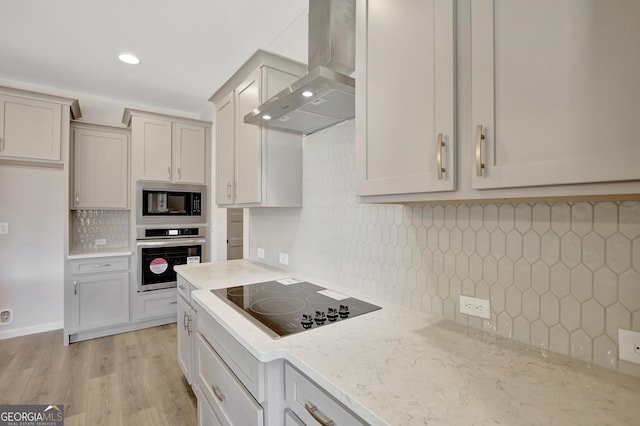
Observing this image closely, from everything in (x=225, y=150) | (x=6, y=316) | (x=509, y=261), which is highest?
(x=225, y=150)

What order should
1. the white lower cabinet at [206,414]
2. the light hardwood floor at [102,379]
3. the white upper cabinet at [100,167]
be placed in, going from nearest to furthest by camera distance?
the white lower cabinet at [206,414]
the light hardwood floor at [102,379]
the white upper cabinet at [100,167]

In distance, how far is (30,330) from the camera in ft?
10.9

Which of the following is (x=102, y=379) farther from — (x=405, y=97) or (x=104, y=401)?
(x=405, y=97)

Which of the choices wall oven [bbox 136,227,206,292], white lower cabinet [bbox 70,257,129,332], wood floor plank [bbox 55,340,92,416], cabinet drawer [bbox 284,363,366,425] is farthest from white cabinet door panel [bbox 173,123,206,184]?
cabinet drawer [bbox 284,363,366,425]

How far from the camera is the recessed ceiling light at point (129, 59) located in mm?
2676

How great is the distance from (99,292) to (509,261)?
3777mm

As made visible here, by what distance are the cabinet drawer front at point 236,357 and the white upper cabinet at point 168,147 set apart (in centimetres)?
250

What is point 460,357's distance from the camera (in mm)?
936

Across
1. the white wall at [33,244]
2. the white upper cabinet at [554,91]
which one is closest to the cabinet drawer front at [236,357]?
the white upper cabinet at [554,91]

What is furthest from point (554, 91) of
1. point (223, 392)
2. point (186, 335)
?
point (186, 335)

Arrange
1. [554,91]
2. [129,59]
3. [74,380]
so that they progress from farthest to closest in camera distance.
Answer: [129,59]
[74,380]
[554,91]

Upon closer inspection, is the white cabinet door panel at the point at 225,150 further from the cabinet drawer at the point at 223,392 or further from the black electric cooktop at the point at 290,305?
the cabinet drawer at the point at 223,392

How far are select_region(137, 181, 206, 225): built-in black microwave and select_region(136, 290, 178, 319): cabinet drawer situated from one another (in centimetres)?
86

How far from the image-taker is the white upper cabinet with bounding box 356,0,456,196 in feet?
2.91
